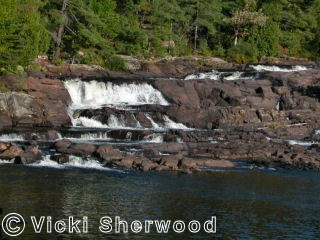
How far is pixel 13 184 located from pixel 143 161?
8.77m

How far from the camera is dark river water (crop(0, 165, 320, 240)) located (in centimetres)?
2188

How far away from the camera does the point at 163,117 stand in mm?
48250

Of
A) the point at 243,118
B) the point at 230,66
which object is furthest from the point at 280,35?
the point at 243,118

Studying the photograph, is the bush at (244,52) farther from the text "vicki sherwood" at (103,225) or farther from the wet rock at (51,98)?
the text "vicki sherwood" at (103,225)

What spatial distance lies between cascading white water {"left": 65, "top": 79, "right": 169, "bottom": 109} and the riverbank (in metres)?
0.09

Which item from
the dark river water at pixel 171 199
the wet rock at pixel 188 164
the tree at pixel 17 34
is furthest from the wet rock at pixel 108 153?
the tree at pixel 17 34

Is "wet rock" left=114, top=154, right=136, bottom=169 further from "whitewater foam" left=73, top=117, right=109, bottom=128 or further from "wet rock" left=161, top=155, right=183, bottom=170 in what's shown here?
"whitewater foam" left=73, top=117, right=109, bottom=128

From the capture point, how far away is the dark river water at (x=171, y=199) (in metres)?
21.9

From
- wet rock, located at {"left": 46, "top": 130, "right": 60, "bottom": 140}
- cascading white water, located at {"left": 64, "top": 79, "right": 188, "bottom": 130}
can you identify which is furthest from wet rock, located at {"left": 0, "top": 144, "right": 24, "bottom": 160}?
cascading white water, located at {"left": 64, "top": 79, "right": 188, "bottom": 130}

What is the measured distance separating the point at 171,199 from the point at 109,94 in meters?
Answer: 28.5

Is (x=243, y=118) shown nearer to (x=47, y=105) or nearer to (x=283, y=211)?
(x=47, y=105)

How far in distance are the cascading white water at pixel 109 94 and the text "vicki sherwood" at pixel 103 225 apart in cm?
2912

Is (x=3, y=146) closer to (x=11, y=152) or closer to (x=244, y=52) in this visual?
(x=11, y=152)

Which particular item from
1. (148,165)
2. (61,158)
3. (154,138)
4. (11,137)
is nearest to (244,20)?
(154,138)
